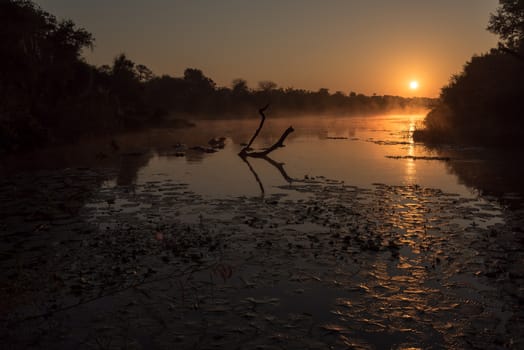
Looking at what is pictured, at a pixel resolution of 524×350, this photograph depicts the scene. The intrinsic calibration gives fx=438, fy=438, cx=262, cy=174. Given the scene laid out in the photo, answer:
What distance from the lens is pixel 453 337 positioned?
8.20 meters

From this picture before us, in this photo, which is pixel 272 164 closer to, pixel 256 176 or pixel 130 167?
pixel 256 176

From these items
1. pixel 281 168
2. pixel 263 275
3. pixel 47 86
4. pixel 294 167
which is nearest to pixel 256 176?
pixel 281 168

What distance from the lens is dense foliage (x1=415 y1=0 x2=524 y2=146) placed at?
51562 mm

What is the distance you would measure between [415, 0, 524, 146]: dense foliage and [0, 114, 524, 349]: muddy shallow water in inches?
1509

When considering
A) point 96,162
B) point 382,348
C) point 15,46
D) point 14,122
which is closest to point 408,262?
point 382,348

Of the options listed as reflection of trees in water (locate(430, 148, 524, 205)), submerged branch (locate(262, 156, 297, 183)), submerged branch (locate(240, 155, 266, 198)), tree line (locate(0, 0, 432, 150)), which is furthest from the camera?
tree line (locate(0, 0, 432, 150))

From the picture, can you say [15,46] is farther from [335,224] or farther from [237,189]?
[335,224]

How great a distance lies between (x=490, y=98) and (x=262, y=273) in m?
52.8

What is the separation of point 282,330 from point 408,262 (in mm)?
5015

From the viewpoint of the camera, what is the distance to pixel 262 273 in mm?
11492

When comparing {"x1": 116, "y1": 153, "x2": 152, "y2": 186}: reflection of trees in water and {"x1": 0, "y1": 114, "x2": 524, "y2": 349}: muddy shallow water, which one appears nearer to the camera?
{"x1": 0, "y1": 114, "x2": 524, "y2": 349}: muddy shallow water

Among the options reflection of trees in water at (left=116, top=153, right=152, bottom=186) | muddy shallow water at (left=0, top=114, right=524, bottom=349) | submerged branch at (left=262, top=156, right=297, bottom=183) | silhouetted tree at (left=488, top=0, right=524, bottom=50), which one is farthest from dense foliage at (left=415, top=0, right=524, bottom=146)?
muddy shallow water at (left=0, top=114, right=524, bottom=349)

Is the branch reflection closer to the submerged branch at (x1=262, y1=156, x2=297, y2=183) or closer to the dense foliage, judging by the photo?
the submerged branch at (x1=262, y1=156, x2=297, y2=183)

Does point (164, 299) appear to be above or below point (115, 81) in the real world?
below
